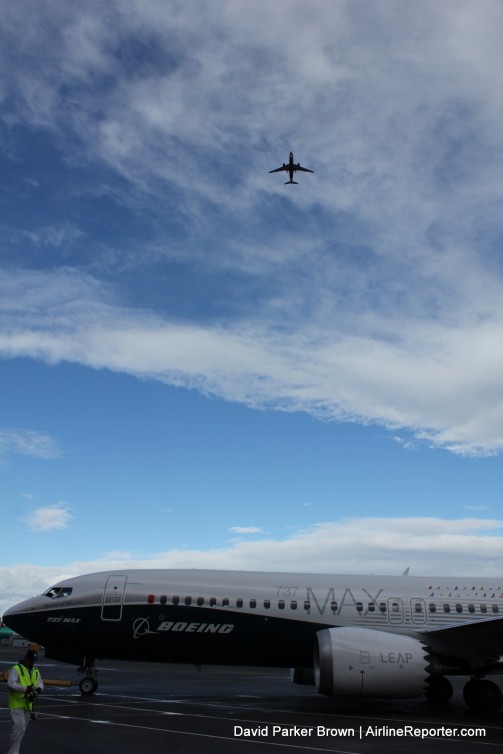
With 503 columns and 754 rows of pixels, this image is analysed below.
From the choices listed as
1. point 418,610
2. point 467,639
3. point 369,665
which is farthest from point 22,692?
point 418,610

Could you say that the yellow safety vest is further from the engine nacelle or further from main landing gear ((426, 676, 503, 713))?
main landing gear ((426, 676, 503, 713))

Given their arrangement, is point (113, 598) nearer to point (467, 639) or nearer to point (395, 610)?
point (395, 610)

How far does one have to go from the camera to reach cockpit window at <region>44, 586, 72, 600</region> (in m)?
20.2

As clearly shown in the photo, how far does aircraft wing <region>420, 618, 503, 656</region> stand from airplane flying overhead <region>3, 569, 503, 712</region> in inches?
1.2

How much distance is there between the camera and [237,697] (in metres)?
21.8

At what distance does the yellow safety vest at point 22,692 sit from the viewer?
9891mm

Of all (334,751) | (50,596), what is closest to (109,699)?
(50,596)

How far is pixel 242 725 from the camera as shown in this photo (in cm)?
1494

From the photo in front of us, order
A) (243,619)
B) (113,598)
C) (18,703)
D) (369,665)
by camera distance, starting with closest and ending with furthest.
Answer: (18,703), (369,665), (243,619), (113,598)

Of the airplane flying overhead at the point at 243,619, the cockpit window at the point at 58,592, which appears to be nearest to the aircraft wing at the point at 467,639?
the airplane flying overhead at the point at 243,619

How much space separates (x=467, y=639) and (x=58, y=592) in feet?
41.2

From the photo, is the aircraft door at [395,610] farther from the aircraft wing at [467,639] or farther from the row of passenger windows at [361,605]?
the aircraft wing at [467,639]

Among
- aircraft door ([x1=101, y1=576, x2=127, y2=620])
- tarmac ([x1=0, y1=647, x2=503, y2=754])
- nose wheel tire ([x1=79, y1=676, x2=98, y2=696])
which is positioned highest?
aircraft door ([x1=101, y1=576, x2=127, y2=620])

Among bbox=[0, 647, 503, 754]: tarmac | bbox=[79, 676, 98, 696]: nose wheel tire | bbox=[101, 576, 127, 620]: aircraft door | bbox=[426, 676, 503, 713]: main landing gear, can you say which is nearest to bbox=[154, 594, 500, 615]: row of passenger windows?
bbox=[101, 576, 127, 620]: aircraft door
